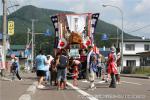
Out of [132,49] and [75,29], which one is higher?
[132,49]

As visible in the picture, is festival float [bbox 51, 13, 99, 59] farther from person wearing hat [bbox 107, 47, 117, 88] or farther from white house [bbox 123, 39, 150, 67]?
white house [bbox 123, 39, 150, 67]

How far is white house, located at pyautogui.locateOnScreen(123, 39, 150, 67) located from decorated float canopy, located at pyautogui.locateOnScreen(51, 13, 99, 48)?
6410 centimetres

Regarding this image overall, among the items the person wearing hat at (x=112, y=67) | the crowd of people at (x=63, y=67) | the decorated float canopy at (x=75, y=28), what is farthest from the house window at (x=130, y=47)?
the person wearing hat at (x=112, y=67)

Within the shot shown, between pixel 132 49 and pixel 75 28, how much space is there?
67311mm

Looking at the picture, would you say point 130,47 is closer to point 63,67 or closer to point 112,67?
point 112,67

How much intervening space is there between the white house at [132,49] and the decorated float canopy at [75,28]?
2523 inches

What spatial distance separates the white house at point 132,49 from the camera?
97.3 m

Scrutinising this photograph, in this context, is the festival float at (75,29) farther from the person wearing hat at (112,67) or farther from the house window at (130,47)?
the house window at (130,47)

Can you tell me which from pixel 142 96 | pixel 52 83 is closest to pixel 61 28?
pixel 52 83

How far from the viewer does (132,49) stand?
99750mm

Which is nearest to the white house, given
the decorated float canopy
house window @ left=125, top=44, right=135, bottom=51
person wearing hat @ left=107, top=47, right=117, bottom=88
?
house window @ left=125, top=44, right=135, bottom=51

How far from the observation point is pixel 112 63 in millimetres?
23219

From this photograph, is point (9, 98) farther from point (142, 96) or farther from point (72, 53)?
point (72, 53)

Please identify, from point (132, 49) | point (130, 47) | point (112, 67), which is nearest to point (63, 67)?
point (112, 67)
